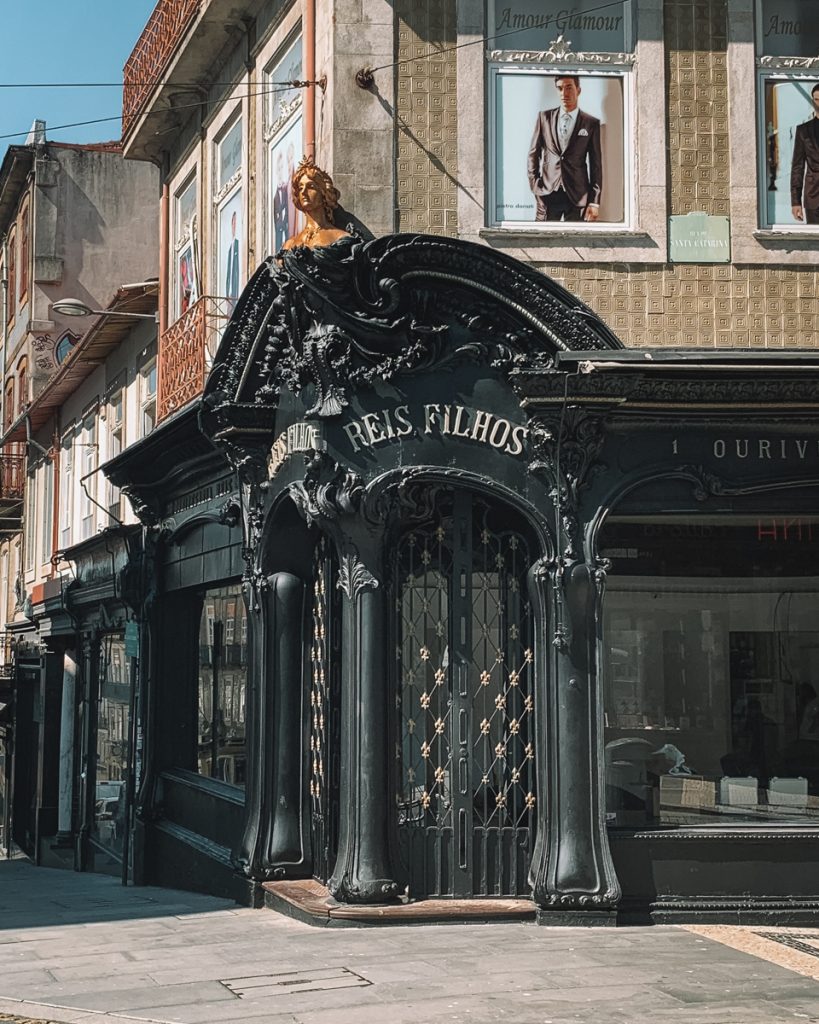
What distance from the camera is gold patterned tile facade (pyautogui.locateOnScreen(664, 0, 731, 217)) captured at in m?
11.6

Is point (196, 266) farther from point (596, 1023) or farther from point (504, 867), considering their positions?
point (596, 1023)

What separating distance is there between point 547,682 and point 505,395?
7.00 ft

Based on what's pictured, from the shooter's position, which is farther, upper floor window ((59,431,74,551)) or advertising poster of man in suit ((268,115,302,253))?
upper floor window ((59,431,74,551))

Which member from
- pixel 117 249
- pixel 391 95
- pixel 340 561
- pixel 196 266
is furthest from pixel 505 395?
pixel 117 249

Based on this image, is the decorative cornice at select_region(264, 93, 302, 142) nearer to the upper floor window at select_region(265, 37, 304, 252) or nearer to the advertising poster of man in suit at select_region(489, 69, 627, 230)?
the upper floor window at select_region(265, 37, 304, 252)

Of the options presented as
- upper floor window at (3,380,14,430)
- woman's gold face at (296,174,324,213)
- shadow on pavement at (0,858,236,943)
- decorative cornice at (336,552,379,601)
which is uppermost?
upper floor window at (3,380,14,430)

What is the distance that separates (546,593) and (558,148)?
345cm

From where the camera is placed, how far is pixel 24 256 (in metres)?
32.9

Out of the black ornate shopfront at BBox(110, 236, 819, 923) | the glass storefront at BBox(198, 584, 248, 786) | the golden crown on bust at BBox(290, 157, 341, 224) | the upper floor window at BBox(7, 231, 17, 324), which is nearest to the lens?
the black ornate shopfront at BBox(110, 236, 819, 923)

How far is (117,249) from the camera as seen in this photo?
105 feet

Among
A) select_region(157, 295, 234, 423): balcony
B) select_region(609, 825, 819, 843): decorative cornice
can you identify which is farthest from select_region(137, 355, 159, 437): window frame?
select_region(609, 825, 819, 843): decorative cornice

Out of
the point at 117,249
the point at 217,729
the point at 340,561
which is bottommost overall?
the point at 217,729

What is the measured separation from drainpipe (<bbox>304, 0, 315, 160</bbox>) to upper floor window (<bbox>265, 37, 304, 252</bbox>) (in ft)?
1.59

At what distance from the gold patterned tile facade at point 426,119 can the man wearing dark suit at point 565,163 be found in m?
0.66
